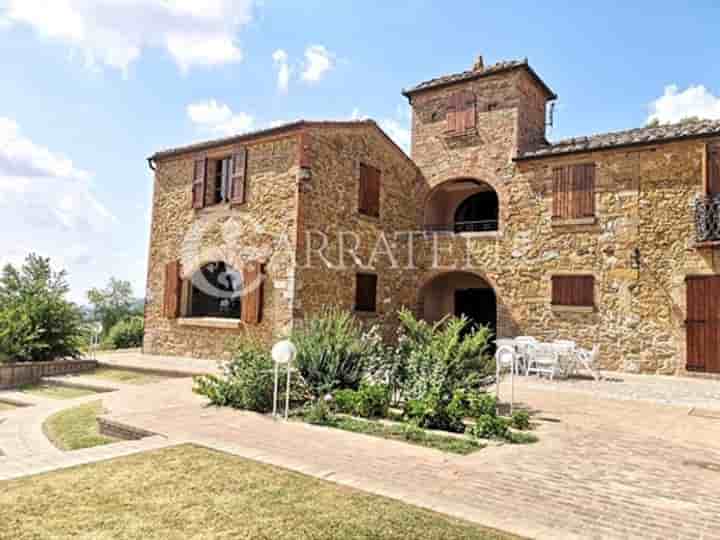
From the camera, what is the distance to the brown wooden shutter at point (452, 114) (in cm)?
1448

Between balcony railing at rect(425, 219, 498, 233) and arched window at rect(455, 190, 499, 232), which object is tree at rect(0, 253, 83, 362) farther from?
arched window at rect(455, 190, 499, 232)

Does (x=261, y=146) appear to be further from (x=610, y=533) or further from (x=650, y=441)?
(x=610, y=533)

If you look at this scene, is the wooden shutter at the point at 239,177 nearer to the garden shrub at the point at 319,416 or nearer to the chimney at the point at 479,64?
the chimney at the point at 479,64

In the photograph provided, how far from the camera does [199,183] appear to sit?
13.0m

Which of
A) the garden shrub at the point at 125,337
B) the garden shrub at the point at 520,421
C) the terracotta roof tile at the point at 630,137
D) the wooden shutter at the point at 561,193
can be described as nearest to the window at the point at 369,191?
the terracotta roof tile at the point at 630,137

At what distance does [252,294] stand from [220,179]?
3505mm

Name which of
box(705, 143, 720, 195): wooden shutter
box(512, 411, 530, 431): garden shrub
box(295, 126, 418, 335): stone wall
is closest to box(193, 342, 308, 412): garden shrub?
box(512, 411, 530, 431): garden shrub

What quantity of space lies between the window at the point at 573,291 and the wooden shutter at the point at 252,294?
23.2 ft

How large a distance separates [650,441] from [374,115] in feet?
32.7

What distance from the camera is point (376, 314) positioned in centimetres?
1328

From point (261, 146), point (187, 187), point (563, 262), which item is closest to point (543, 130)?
point (563, 262)

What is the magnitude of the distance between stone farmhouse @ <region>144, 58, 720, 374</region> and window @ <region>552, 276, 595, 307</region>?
32 mm

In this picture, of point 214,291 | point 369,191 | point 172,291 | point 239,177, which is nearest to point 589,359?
point 369,191

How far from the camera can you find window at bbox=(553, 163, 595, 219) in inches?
480
